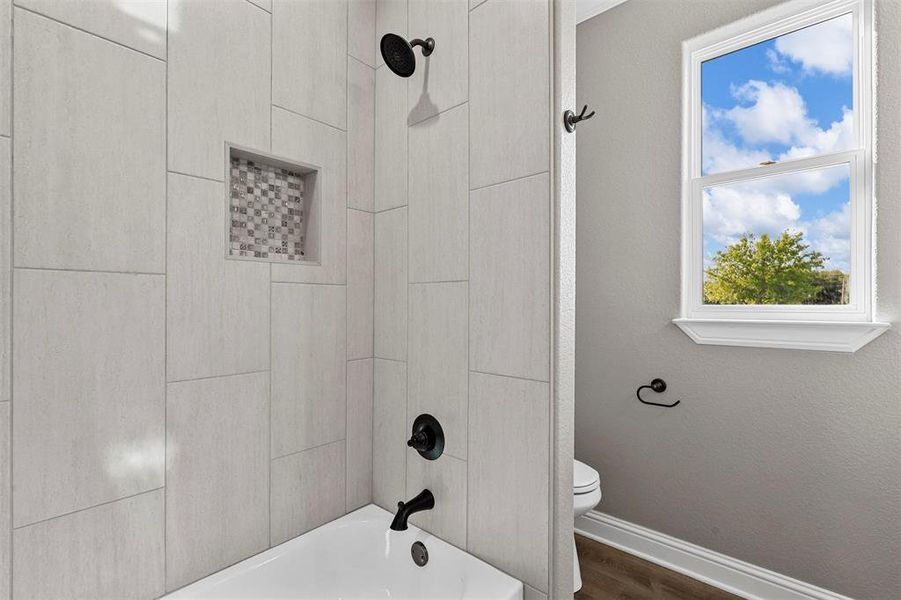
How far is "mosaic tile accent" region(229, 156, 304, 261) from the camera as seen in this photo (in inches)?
51.4

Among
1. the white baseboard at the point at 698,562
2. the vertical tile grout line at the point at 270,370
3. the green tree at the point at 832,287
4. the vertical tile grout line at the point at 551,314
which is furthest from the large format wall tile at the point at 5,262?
the green tree at the point at 832,287

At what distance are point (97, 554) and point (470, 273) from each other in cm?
113

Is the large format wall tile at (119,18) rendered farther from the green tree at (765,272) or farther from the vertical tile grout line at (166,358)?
the green tree at (765,272)

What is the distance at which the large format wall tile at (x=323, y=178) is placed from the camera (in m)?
1.36

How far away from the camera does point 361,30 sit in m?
1.58

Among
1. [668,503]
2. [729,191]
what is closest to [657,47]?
[729,191]

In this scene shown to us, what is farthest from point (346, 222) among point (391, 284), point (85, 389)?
point (85, 389)

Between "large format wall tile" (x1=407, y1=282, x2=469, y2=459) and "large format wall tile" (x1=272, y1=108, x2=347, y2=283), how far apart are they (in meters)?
0.29

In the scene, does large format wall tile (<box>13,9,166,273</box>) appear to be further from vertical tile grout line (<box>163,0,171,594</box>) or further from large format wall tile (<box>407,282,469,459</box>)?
large format wall tile (<box>407,282,469,459</box>)

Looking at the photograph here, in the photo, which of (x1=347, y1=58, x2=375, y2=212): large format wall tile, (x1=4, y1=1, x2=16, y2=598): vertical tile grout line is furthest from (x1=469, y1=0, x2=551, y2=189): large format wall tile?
(x1=4, y1=1, x2=16, y2=598): vertical tile grout line

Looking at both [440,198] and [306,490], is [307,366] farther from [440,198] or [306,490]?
[440,198]

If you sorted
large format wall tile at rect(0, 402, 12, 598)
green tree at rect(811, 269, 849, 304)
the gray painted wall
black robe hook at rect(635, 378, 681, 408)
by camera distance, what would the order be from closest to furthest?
large format wall tile at rect(0, 402, 12, 598) < the gray painted wall < green tree at rect(811, 269, 849, 304) < black robe hook at rect(635, 378, 681, 408)

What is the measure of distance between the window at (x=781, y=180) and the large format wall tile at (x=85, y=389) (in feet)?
6.92

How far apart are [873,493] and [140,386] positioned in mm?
2449
